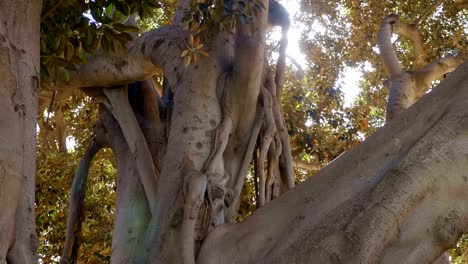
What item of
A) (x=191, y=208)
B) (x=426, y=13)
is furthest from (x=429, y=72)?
(x=191, y=208)

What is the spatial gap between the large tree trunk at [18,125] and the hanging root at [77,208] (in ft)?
8.00

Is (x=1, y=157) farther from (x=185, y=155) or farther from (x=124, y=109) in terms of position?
(x=124, y=109)

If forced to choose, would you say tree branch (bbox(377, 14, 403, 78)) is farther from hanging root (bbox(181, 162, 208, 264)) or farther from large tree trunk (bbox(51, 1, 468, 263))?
hanging root (bbox(181, 162, 208, 264))

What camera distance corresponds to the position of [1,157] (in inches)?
98.3

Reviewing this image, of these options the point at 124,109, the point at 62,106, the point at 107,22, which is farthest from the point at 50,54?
the point at 62,106

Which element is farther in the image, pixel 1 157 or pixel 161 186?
pixel 161 186

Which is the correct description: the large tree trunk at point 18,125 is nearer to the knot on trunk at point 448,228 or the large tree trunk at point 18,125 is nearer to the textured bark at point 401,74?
the knot on trunk at point 448,228

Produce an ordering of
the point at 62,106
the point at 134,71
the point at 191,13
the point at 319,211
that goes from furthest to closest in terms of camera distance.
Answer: the point at 62,106 → the point at 134,71 → the point at 191,13 → the point at 319,211

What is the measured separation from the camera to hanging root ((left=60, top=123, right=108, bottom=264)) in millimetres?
5250

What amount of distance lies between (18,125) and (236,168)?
1814 mm

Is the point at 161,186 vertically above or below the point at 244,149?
below

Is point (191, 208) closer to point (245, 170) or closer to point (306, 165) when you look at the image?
point (245, 170)

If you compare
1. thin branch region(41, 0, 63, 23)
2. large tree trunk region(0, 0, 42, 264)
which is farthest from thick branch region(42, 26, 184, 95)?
large tree trunk region(0, 0, 42, 264)

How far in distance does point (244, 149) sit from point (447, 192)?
167cm
